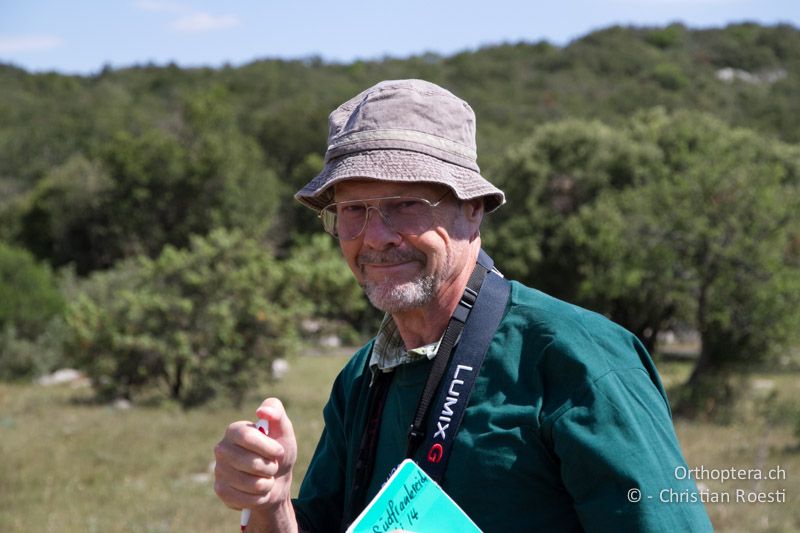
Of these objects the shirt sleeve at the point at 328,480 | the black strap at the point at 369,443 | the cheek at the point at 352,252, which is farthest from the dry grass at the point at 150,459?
the cheek at the point at 352,252

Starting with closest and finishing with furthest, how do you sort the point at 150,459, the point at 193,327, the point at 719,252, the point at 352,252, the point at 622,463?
the point at 622,463 < the point at 352,252 < the point at 150,459 < the point at 193,327 < the point at 719,252

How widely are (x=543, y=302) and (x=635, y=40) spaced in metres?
95.9

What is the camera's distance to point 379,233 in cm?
236

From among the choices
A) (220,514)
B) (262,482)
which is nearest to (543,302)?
(262,482)

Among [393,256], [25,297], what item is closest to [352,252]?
[393,256]

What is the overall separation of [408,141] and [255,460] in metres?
0.85

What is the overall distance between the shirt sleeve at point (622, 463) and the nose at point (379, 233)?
2.10ft

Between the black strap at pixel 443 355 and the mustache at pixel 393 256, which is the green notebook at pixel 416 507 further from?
the mustache at pixel 393 256

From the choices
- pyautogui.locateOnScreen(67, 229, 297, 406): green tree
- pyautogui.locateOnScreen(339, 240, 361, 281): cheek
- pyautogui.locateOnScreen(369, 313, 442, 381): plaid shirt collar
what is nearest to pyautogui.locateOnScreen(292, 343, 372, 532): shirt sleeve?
pyautogui.locateOnScreen(369, 313, 442, 381): plaid shirt collar

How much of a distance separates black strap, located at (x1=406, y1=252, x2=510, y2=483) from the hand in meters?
0.32

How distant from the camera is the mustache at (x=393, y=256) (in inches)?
93.2

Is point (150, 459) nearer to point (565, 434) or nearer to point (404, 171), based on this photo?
point (404, 171)

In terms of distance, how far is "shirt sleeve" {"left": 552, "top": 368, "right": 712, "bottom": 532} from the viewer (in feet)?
6.37

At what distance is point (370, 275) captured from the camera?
7.97 feet
